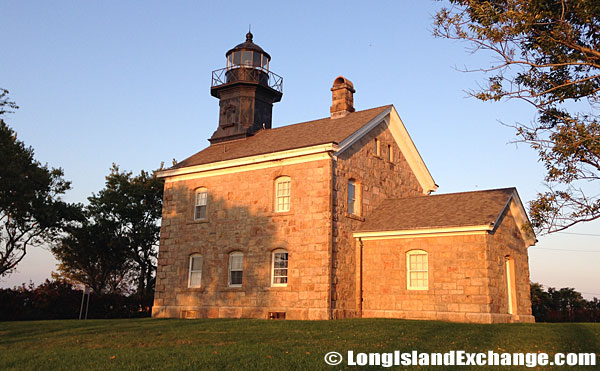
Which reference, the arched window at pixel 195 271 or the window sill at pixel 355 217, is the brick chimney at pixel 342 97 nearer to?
the window sill at pixel 355 217

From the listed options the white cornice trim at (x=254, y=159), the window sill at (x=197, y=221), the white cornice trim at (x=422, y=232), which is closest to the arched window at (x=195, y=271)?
the window sill at (x=197, y=221)

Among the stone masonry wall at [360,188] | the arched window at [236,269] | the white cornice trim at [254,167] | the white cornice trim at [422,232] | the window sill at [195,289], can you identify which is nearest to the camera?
the white cornice trim at [422,232]

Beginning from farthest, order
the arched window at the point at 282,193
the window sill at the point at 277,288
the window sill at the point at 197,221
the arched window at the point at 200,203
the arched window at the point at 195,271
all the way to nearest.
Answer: the arched window at the point at 200,203 → the window sill at the point at 197,221 → the arched window at the point at 195,271 → the arched window at the point at 282,193 → the window sill at the point at 277,288

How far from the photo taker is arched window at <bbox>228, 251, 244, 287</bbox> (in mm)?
21078

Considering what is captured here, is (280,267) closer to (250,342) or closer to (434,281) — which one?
(434,281)

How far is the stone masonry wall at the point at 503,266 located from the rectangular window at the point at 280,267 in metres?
7.20

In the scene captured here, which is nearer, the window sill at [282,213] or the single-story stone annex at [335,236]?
the single-story stone annex at [335,236]

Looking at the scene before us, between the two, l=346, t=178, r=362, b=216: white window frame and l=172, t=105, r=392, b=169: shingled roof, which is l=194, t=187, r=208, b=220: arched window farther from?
l=346, t=178, r=362, b=216: white window frame

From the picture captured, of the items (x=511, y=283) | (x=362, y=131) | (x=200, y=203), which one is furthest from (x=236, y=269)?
(x=511, y=283)

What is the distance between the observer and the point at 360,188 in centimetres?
2106

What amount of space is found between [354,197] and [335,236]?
236 cm

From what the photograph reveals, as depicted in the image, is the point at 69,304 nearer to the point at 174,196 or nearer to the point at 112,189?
the point at 174,196

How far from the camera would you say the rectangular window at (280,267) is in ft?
65.3

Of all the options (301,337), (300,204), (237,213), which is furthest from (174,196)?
(301,337)
